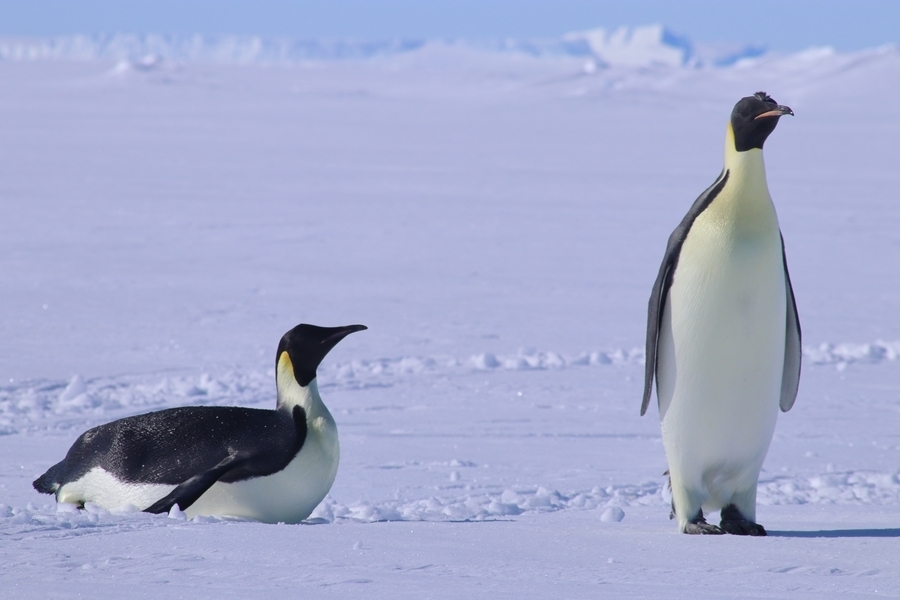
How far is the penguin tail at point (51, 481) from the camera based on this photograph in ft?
10.7

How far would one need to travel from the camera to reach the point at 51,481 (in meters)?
3.29

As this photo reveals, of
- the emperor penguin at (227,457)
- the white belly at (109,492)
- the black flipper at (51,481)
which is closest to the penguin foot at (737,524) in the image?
the emperor penguin at (227,457)

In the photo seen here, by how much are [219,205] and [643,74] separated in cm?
3013

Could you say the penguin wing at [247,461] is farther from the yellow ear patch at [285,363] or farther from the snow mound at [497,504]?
the snow mound at [497,504]

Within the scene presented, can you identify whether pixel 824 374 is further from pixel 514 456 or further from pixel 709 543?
pixel 709 543

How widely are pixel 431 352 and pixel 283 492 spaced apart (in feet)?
10.8

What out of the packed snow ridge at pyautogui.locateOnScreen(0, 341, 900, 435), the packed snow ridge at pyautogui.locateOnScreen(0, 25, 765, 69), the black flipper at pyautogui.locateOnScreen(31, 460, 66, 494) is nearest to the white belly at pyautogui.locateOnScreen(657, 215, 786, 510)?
the black flipper at pyautogui.locateOnScreen(31, 460, 66, 494)

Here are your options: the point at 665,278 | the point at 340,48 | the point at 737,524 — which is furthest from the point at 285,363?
the point at 340,48

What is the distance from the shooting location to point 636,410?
517 cm

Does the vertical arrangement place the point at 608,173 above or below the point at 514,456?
above

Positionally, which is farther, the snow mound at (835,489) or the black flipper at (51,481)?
the snow mound at (835,489)

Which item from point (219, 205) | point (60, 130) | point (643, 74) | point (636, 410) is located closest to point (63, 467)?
point (636, 410)

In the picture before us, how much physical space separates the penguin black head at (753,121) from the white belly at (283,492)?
1.44 m

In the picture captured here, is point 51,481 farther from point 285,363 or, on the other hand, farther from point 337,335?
point 337,335
